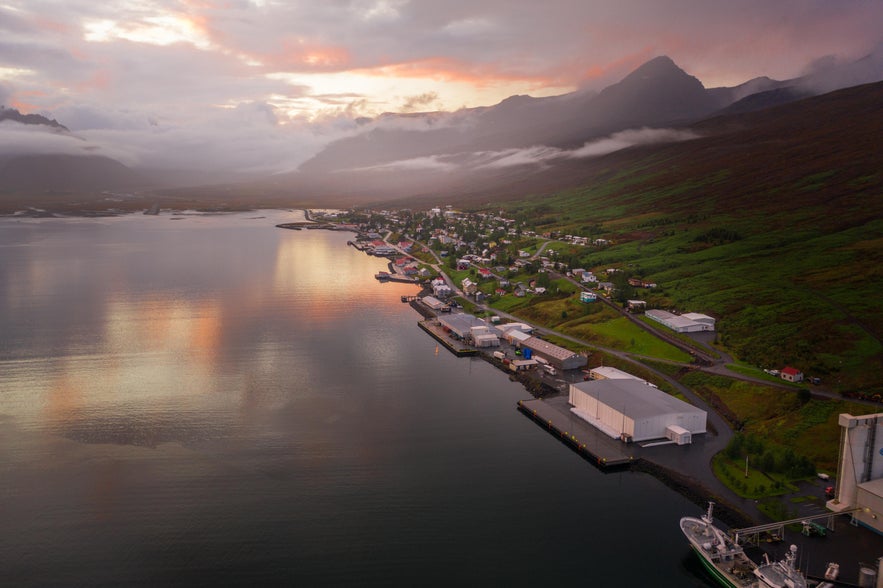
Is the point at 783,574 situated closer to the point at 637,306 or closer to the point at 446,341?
the point at 446,341

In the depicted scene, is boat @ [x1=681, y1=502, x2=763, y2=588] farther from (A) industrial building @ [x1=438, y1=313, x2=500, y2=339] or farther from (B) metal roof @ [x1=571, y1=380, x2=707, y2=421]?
(A) industrial building @ [x1=438, y1=313, x2=500, y2=339]

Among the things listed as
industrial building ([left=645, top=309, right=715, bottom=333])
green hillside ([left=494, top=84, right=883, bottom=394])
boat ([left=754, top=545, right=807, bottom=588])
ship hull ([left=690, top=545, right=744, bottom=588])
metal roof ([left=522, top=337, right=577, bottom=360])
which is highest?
green hillside ([left=494, top=84, right=883, bottom=394])

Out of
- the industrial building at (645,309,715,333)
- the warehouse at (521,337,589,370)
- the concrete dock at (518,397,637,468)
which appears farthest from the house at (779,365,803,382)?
A: the warehouse at (521,337,589,370)

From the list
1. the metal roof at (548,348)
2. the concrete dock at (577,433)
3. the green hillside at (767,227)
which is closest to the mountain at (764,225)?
the green hillside at (767,227)

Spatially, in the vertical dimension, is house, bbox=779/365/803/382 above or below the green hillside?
below

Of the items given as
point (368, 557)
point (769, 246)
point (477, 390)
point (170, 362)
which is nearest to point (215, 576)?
point (368, 557)

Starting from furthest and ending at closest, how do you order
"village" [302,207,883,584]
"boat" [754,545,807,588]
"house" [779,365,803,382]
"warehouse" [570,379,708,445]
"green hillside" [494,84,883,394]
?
"green hillside" [494,84,883,394] → "house" [779,365,803,382] → "warehouse" [570,379,708,445] → "village" [302,207,883,584] → "boat" [754,545,807,588]

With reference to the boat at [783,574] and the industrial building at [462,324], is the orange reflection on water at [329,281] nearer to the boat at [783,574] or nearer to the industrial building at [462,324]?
the industrial building at [462,324]

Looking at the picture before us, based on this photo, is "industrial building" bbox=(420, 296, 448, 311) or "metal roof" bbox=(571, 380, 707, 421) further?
"industrial building" bbox=(420, 296, 448, 311)

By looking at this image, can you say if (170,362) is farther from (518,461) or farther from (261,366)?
(518,461)
